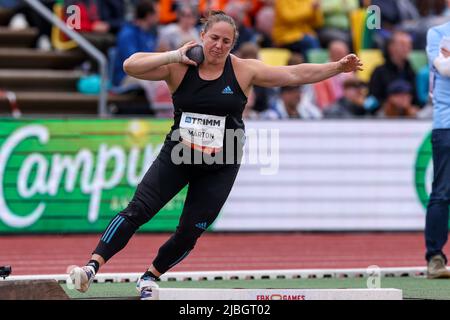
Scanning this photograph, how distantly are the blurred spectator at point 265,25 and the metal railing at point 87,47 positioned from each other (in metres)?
2.54

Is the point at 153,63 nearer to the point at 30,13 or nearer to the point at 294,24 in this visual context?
the point at 294,24

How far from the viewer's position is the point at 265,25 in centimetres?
1961

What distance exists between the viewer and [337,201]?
52.5 ft

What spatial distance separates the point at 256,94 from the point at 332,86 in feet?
5.40

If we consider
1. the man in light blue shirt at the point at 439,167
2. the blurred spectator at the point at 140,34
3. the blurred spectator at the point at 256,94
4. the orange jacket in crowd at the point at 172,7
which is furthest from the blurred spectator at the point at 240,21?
the man in light blue shirt at the point at 439,167

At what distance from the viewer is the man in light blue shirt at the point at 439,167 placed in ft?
35.2

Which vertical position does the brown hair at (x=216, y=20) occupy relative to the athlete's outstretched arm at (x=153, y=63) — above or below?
above

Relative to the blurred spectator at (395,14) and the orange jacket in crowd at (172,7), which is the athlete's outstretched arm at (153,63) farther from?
the blurred spectator at (395,14)

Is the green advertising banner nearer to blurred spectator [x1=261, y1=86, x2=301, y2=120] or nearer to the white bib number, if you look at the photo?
Answer: blurred spectator [x1=261, y1=86, x2=301, y2=120]

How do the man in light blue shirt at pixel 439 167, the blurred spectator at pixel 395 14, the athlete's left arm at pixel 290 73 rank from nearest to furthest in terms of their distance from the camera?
the athlete's left arm at pixel 290 73, the man in light blue shirt at pixel 439 167, the blurred spectator at pixel 395 14

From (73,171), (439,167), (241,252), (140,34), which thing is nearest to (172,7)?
(140,34)

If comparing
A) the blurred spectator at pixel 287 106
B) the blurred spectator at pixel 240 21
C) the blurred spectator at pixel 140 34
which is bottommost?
the blurred spectator at pixel 287 106

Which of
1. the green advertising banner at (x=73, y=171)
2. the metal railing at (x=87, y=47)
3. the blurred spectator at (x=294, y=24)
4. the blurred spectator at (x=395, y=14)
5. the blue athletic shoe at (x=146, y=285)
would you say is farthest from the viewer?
the blurred spectator at (x=395, y=14)
